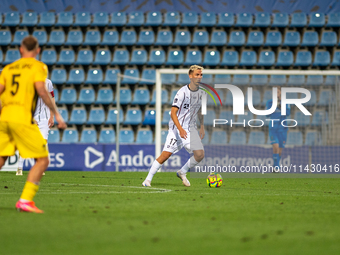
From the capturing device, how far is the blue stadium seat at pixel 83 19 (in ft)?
68.0

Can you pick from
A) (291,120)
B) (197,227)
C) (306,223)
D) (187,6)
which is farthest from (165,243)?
(187,6)

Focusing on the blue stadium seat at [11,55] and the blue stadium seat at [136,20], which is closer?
the blue stadium seat at [11,55]

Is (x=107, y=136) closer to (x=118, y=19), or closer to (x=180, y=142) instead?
(x=118, y=19)

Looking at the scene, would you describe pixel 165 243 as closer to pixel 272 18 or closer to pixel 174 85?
pixel 174 85

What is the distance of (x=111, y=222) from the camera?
15.2 feet

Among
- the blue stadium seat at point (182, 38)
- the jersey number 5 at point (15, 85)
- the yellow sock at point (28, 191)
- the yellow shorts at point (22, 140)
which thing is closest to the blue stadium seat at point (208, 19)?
the blue stadium seat at point (182, 38)

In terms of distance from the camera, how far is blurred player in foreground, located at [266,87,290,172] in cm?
1348

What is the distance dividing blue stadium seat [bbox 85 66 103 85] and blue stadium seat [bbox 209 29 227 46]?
444cm

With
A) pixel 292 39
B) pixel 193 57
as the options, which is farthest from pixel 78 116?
pixel 292 39

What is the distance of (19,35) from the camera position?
20.6 m

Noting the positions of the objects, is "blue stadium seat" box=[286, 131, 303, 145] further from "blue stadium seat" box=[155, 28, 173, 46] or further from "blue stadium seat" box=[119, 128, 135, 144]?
"blue stadium seat" box=[155, 28, 173, 46]

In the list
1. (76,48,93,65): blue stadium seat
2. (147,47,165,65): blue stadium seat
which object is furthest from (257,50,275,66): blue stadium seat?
(76,48,93,65): blue stadium seat

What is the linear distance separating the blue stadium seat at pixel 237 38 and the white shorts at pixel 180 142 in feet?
37.1

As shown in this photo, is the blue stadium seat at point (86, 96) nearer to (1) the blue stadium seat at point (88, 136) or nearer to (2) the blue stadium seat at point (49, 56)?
(1) the blue stadium seat at point (88, 136)
